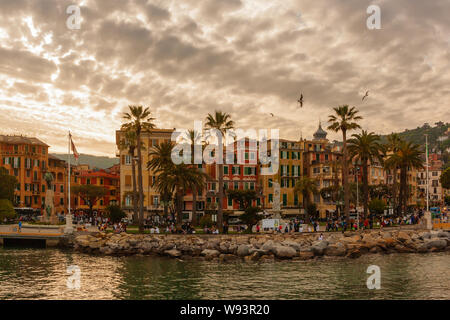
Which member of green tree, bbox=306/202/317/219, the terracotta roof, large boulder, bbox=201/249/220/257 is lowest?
large boulder, bbox=201/249/220/257

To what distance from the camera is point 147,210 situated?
260 ft

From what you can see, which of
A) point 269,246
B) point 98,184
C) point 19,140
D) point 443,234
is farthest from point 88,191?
point 443,234

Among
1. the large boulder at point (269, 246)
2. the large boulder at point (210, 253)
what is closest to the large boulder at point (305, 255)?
the large boulder at point (269, 246)

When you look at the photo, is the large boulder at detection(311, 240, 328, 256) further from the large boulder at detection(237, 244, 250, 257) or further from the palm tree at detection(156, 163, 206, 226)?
the palm tree at detection(156, 163, 206, 226)

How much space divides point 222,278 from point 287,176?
5522cm

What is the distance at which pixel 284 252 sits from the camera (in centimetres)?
3891

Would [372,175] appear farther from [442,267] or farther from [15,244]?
[15,244]

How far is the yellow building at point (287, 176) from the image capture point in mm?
81569

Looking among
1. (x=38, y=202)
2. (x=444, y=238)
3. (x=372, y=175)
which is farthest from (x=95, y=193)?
(x=444, y=238)

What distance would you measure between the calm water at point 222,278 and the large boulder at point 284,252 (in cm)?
150

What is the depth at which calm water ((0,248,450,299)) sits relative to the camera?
2530 cm

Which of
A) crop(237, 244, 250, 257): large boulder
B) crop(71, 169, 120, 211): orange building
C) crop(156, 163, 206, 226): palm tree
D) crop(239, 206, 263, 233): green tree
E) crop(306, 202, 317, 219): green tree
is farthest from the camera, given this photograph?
crop(71, 169, 120, 211): orange building

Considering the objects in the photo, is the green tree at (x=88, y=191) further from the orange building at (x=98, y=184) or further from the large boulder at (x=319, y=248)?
the large boulder at (x=319, y=248)

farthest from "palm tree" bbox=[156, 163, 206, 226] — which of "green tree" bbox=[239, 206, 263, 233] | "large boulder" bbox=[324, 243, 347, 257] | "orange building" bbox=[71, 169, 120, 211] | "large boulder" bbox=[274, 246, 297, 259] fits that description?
"orange building" bbox=[71, 169, 120, 211]
